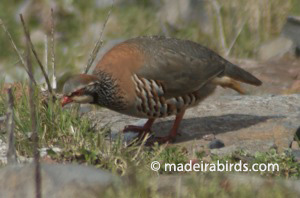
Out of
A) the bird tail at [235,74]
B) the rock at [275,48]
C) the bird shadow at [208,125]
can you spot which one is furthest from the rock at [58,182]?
the rock at [275,48]

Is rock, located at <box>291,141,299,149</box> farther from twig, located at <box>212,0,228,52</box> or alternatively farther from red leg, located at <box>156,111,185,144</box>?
twig, located at <box>212,0,228,52</box>

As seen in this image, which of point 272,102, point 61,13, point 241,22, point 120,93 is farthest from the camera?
point 61,13

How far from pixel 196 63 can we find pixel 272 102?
1.32 m

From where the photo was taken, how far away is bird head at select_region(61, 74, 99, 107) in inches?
266

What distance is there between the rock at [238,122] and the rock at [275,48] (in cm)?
204

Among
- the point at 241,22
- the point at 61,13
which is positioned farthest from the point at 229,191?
the point at 61,13

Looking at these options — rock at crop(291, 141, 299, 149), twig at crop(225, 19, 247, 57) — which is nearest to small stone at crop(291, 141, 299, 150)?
rock at crop(291, 141, 299, 149)

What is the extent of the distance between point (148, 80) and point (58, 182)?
9.92ft

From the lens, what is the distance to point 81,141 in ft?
19.6

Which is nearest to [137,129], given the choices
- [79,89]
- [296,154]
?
[79,89]

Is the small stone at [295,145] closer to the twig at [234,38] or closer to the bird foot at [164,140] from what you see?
the bird foot at [164,140]

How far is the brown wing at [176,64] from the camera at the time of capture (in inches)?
279

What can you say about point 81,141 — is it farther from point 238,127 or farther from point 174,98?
point 238,127

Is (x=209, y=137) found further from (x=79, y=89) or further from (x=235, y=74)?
(x=79, y=89)
